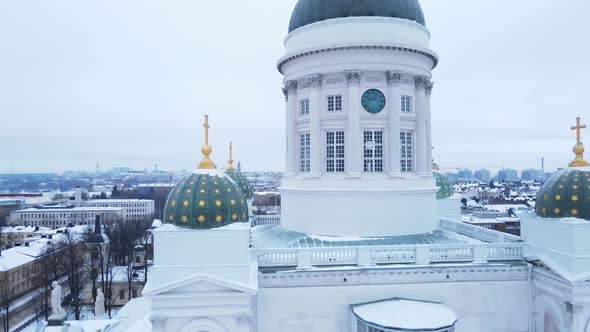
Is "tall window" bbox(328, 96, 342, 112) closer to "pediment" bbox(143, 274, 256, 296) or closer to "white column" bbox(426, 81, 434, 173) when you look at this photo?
"white column" bbox(426, 81, 434, 173)

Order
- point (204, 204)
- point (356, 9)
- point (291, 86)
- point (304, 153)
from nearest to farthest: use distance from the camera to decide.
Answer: point (204, 204) → point (356, 9) → point (304, 153) → point (291, 86)

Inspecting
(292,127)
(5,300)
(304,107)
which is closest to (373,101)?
(304,107)

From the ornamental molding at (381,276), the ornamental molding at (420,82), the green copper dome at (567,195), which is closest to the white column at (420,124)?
the ornamental molding at (420,82)

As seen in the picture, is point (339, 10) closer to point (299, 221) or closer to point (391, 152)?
point (391, 152)

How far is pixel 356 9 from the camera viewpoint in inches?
862

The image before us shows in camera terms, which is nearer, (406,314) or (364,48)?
(406,314)

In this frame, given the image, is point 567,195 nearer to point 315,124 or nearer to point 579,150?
point 579,150

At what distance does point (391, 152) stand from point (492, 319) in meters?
8.82

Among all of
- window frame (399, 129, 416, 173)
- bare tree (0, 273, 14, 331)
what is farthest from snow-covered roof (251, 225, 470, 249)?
bare tree (0, 273, 14, 331)

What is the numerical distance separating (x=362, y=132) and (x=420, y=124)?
3487 mm

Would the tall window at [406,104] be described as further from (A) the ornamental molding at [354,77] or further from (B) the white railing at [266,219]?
(B) the white railing at [266,219]

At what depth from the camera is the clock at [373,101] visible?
2162 cm

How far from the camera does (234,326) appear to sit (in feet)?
46.7

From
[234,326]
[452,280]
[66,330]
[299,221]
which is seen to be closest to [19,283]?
[66,330]
